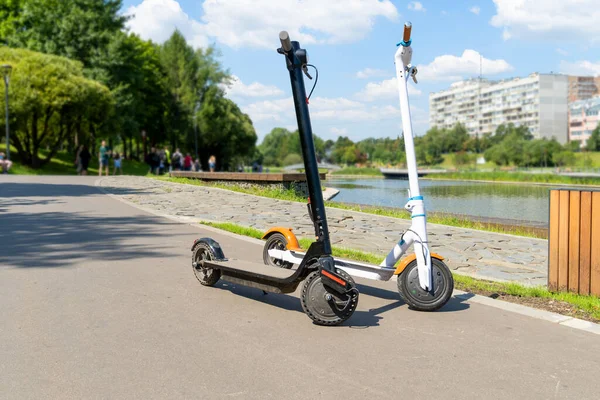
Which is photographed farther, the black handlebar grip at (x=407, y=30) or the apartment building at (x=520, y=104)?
the apartment building at (x=520, y=104)

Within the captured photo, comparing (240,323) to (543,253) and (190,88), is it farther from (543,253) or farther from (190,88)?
(190,88)

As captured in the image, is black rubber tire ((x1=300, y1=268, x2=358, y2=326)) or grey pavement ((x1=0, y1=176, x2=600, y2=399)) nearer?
grey pavement ((x1=0, y1=176, x2=600, y2=399))

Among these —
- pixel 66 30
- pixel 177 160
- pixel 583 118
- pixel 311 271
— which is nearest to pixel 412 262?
pixel 311 271

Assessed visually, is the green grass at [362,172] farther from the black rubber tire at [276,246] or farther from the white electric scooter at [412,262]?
the white electric scooter at [412,262]

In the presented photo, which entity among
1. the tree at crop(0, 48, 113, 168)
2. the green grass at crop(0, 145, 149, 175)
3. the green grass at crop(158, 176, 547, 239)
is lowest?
the green grass at crop(158, 176, 547, 239)

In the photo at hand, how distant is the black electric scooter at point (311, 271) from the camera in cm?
477

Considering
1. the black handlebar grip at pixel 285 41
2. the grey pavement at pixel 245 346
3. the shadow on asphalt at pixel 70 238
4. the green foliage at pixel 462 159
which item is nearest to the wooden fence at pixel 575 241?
the grey pavement at pixel 245 346

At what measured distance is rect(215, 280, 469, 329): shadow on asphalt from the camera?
5067 mm

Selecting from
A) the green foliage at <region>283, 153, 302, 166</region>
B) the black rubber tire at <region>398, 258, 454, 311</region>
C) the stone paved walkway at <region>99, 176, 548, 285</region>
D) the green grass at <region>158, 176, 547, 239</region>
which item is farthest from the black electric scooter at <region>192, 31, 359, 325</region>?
the green foliage at <region>283, 153, 302, 166</region>

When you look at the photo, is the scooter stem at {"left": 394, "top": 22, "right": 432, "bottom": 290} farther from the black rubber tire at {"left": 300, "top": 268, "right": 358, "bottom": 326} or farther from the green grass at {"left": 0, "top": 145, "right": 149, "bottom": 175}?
the green grass at {"left": 0, "top": 145, "right": 149, "bottom": 175}

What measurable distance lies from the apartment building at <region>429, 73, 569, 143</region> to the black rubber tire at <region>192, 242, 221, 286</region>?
6174 inches

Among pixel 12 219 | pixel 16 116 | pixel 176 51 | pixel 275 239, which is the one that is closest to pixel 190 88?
pixel 176 51

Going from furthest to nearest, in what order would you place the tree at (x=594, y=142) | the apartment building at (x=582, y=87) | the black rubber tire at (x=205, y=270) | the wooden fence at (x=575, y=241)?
the apartment building at (x=582, y=87) < the tree at (x=594, y=142) < the black rubber tire at (x=205, y=270) < the wooden fence at (x=575, y=241)

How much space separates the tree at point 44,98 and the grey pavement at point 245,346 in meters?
33.9
